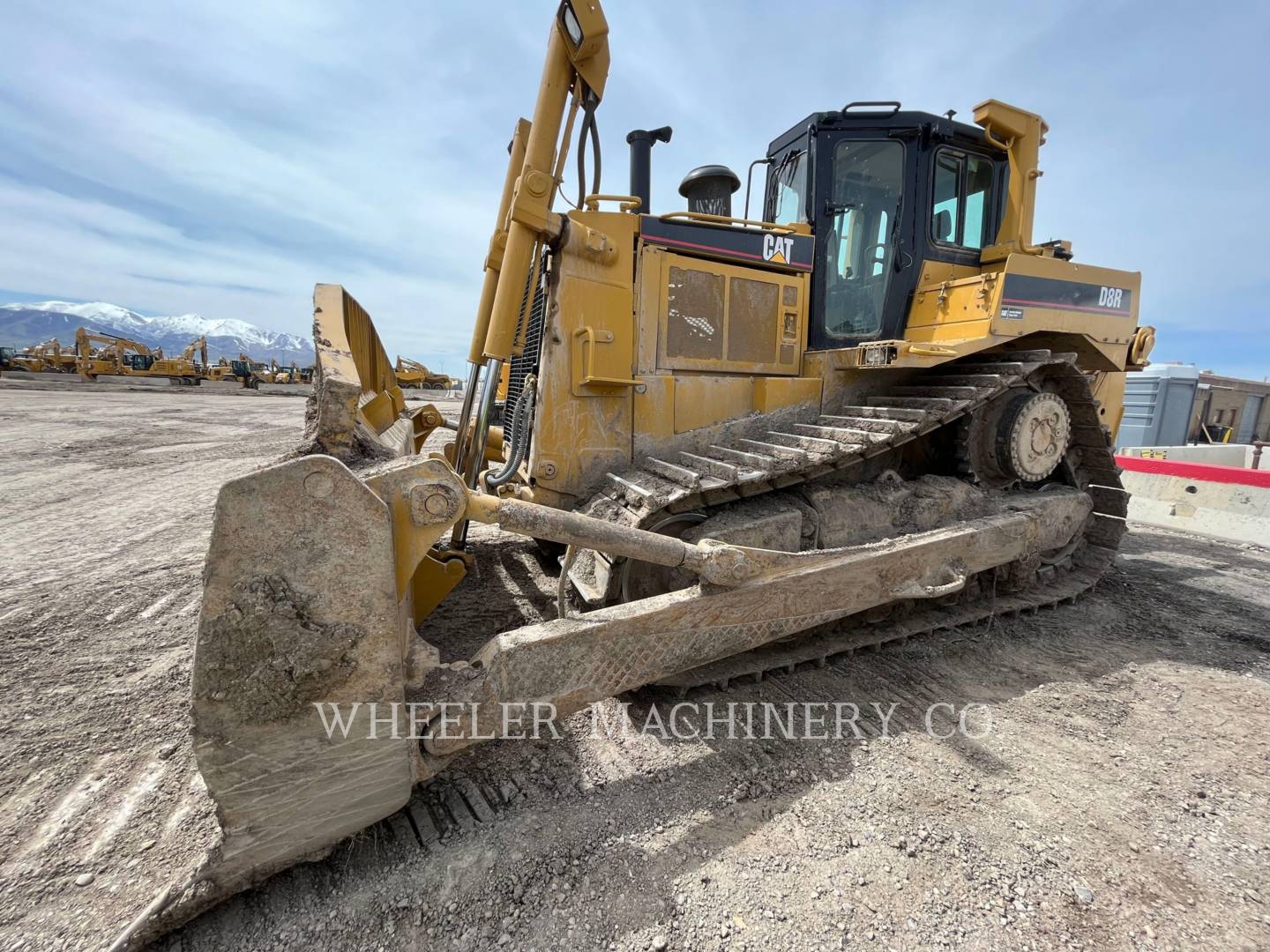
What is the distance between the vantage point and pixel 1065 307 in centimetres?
363

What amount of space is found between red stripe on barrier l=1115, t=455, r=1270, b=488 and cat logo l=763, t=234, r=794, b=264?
4.68 metres

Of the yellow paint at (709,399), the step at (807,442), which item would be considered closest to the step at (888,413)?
the step at (807,442)

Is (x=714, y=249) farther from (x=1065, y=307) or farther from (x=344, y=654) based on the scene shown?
(x=344, y=654)

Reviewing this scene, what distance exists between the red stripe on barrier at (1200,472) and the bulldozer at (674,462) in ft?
7.46

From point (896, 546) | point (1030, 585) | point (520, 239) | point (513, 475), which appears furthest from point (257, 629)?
point (1030, 585)

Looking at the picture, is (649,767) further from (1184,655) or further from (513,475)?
(1184,655)

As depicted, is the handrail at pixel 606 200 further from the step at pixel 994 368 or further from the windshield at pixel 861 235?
the step at pixel 994 368

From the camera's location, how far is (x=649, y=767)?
7.39 ft

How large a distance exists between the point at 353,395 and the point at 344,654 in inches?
33.2

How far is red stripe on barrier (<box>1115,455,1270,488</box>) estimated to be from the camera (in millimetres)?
5344

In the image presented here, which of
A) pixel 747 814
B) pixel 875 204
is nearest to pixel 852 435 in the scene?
pixel 875 204

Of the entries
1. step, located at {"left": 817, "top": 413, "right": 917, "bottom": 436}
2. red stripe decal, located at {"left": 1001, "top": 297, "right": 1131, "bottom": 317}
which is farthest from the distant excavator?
red stripe decal, located at {"left": 1001, "top": 297, "right": 1131, "bottom": 317}

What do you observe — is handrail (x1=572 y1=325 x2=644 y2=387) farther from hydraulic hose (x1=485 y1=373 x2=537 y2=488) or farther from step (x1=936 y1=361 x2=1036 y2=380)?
step (x1=936 y1=361 x2=1036 y2=380)

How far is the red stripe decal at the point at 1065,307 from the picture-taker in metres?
3.32
